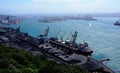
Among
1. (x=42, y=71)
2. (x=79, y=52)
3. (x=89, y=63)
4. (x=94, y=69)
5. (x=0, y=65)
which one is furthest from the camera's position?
(x=79, y=52)

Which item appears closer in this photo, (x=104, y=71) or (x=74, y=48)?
(x=104, y=71)

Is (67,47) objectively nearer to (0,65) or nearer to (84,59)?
(84,59)

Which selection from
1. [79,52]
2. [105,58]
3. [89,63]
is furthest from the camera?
[79,52]

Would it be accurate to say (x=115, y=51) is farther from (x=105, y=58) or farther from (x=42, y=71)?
(x=42, y=71)

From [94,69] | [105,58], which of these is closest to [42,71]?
[94,69]

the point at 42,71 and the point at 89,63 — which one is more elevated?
the point at 42,71

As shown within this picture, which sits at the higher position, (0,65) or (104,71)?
(0,65)

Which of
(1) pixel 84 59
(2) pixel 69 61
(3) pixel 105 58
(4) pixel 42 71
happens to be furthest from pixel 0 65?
(3) pixel 105 58

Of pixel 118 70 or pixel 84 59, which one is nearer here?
pixel 118 70

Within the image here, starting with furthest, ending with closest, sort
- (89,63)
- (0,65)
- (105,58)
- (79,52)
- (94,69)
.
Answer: (79,52) → (105,58) → (89,63) → (94,69) → (0,65)
